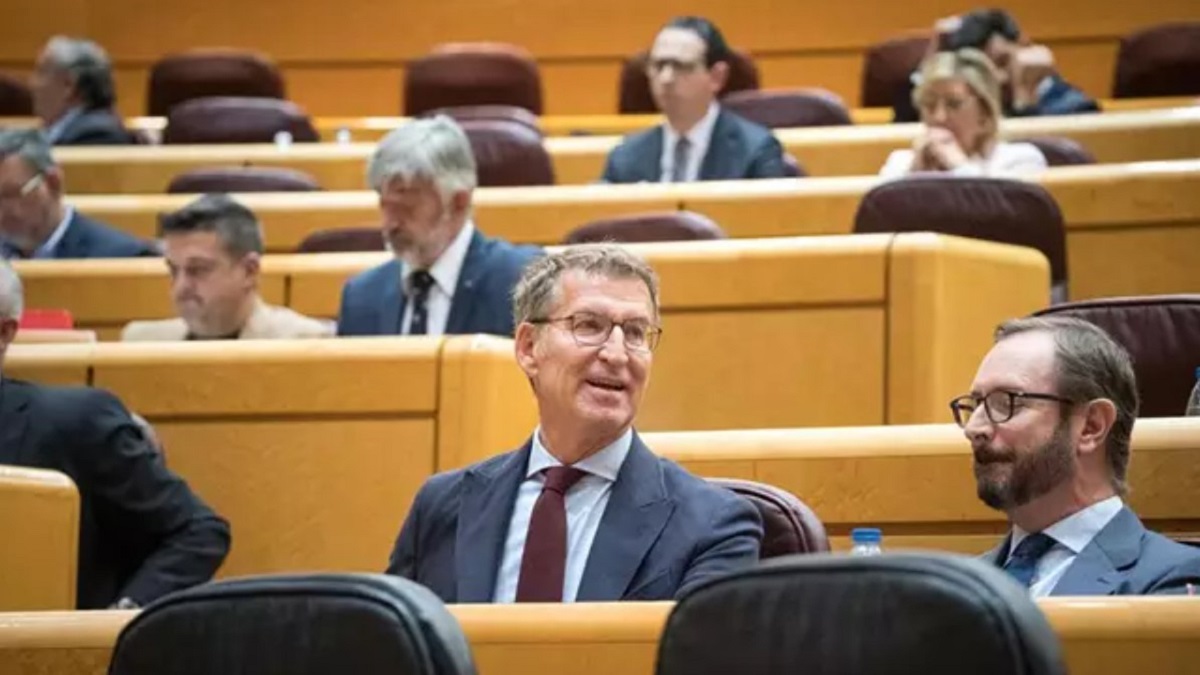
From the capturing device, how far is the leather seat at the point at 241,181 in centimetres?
485

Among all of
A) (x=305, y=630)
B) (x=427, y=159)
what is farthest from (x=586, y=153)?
(x=305, y=630)

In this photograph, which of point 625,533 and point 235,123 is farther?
point 235,123

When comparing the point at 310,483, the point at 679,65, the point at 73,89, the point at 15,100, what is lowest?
the point at 310,483

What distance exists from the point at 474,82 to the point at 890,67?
100 cm

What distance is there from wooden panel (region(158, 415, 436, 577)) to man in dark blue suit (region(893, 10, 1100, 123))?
239 centimetres

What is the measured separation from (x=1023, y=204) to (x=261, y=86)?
290 centimetres

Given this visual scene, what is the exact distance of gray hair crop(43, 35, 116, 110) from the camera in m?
5.72

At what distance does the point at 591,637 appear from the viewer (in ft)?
5.85

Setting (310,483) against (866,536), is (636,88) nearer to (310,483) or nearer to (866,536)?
(310,483)

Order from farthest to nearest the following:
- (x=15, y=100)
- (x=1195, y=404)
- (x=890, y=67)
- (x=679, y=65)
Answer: (x=15, y=100)
(x=890, y=67)
(x=679, y=65)
(x=1195, y=404)

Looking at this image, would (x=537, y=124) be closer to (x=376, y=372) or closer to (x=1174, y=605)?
(x=376, y=372)

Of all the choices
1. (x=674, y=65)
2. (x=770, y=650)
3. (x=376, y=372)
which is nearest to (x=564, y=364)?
(x=376, y=372)

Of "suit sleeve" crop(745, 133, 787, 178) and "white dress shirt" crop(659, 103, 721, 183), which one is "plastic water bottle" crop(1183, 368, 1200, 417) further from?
"white dress shirt" crop(659, 103, 721, 183)

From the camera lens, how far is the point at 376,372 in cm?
308
